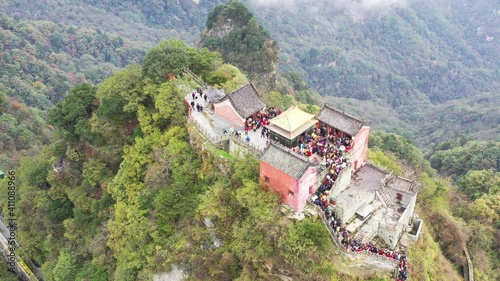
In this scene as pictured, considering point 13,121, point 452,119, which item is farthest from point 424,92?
point 13,121

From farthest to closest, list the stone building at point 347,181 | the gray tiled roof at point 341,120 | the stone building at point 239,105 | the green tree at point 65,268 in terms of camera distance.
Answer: the green tree at point 65,268
the stone building at point 239,105
the gray tiled roof at point 341,120
the stone building at point 347,181

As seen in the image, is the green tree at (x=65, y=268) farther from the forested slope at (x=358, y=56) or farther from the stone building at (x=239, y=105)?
the forested slope at (x=358, y=56)

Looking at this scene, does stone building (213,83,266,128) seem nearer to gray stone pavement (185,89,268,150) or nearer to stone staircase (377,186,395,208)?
gray stone pavement (185,89,268,150)

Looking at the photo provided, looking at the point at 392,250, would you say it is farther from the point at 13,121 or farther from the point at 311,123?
the point at 13,121

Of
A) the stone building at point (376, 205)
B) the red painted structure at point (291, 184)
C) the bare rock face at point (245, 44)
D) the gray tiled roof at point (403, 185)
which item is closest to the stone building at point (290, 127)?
the red painted structure at point (291, 184)

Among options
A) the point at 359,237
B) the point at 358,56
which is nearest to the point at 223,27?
the point at 359,237
